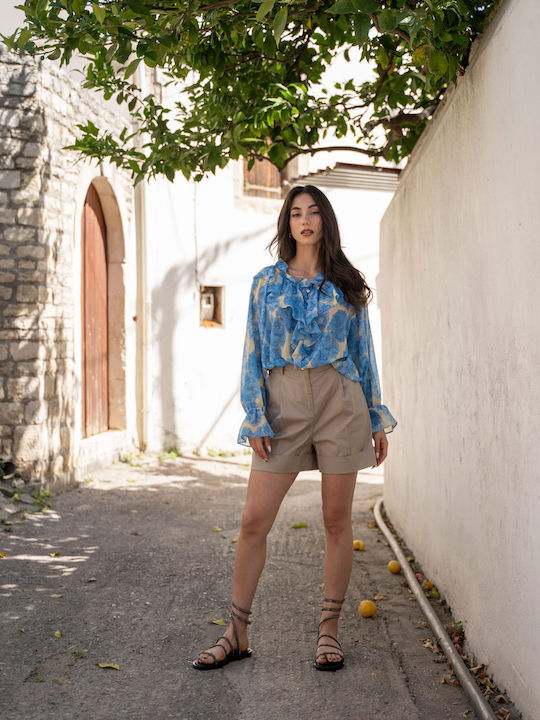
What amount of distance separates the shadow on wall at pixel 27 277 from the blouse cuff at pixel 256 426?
3994 mm

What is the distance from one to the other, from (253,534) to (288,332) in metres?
0.82

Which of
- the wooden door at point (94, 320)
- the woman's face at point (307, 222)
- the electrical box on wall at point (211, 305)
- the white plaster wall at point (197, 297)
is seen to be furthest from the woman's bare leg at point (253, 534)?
the electrical box on wall at point (211, 305)

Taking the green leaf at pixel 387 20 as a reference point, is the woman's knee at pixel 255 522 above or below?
below

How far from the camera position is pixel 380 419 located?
3.21m

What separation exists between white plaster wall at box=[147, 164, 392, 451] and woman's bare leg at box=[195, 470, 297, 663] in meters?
6.85

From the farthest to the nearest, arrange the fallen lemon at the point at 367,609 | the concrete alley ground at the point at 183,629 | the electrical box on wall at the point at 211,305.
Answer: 1. the electrical box on wall at the point at 211,305
2. the fallen lemon at the point at 367,609
3. the concrete alley ground at the point at 183,629

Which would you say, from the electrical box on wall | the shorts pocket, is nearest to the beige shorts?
the shorts pocket

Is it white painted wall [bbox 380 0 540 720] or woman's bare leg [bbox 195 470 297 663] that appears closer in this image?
white painted wall [bbox 380 0 540 720]

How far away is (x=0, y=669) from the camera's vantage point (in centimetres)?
298

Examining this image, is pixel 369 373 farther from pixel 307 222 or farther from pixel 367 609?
pixel 367 609

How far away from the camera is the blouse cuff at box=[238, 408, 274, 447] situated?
2959 millimetres

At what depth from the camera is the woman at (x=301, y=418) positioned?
3006mm

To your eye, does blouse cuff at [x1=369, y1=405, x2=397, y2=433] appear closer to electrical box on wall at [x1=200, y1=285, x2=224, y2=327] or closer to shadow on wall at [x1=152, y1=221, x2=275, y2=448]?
shadow on wall at [x1=152, y1=221, x2=275, y2=448]

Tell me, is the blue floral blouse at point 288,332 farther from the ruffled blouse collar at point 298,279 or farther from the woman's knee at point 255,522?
the woman's knee at point 255,522
